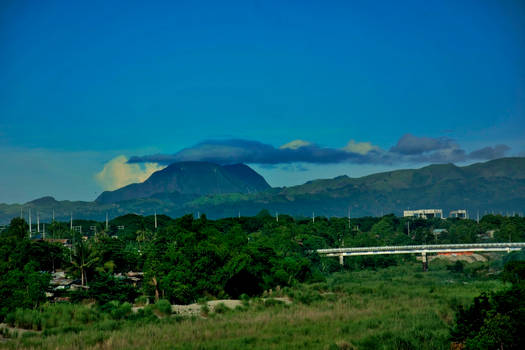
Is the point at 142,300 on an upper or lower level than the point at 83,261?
lower

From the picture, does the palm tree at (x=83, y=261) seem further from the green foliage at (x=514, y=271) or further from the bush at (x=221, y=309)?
the green foliage at (x=514, y=271)

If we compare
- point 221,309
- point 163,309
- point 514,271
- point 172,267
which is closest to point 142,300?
point 172,267

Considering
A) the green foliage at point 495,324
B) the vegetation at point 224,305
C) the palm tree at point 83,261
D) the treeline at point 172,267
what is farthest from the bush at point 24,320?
the palm tree at point 83,261

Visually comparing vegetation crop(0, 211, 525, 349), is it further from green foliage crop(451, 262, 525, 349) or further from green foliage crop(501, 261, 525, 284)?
green foliage crop(501, 261, 525, 284)

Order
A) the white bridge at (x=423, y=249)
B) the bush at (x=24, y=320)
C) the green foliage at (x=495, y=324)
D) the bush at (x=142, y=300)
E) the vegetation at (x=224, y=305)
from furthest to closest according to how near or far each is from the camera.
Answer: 1. the white bridge at (x=423, y=249)
2. the bush at (x=142, y=300)
3. the bush at (x=24, y=320)
4. the vegetation at (x=224, y=305)
5. the green foliage at (x=495, y=324)

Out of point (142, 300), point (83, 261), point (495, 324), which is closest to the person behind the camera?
point (495, 324)

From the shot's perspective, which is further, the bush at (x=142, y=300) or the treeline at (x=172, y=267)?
the treeline at (x=172, y=267)

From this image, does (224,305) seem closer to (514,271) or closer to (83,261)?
(83,261)

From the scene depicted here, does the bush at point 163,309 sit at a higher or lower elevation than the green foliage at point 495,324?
lower

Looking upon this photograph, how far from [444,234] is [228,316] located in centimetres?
15902

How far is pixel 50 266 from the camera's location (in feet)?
315

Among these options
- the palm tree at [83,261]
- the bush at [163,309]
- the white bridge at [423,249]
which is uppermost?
the palm tree at [83,261]

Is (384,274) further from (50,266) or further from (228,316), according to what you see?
(228,316)

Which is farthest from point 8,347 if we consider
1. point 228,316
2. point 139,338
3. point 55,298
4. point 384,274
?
point 384,274
